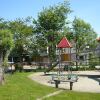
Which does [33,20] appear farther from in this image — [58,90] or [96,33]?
[58,90]

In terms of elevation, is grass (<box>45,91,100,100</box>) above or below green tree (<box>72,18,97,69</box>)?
below

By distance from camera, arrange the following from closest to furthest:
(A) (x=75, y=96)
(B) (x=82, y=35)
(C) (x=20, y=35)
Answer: (A) (x=75, y=96) < (C) (x=20, y=35) < (B) (x=82, y=35)

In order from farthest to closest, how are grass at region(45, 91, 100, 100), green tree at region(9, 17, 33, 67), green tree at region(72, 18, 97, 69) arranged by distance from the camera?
green tree at region(72, 18, 97, 69), green tree at region(9, 17, 33, 67), grass at region(45, 91, 100, 100)

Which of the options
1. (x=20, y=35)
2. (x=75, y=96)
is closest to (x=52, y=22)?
(x=20, y=35)

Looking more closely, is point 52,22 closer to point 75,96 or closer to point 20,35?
point 20,35

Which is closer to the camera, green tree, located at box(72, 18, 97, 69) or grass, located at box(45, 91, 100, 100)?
grass, located at box(45, 91, 100, 100)

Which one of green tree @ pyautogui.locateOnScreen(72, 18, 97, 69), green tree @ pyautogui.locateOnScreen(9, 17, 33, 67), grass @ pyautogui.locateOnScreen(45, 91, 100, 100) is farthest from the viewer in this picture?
green tree @ pyautogui.locateOnScreen(72, 18, 97, 69)

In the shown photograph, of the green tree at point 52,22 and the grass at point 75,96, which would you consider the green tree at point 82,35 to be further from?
the grass at point 75,96

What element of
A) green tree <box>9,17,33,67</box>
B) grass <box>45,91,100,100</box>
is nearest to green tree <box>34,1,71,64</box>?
green tree <box>9,17,33,67</box>

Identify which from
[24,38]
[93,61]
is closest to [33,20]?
[24,38]

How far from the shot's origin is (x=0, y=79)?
824 inches

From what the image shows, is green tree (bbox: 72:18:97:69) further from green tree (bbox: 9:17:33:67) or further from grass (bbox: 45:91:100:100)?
grass (bbox: 45:91:100:100)

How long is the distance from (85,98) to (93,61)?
103 ft

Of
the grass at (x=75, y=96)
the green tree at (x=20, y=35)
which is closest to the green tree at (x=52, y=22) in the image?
the green tree at (x=20, y=35)
